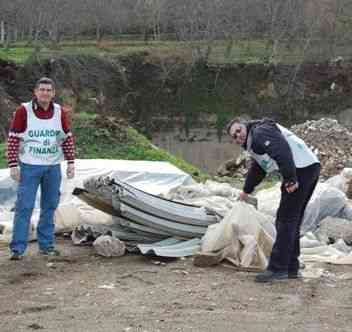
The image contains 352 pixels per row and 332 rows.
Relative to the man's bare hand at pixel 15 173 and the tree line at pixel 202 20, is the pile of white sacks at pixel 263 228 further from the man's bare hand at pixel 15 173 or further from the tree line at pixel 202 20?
the tree line at pixel 202 20

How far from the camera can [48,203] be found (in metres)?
6.64

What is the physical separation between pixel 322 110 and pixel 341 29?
308 inches

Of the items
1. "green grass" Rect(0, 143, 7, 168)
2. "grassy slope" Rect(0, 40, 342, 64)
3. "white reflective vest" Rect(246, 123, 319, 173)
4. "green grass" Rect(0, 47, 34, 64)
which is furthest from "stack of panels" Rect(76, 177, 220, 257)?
"grassy slope" Rect(0, 40, 342, 64)

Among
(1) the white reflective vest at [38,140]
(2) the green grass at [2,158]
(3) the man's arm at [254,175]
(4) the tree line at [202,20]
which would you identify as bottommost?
(2) the green grass at [2,158]

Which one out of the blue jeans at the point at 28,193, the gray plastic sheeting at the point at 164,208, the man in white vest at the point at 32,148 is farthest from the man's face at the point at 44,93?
the gray plastic sheeting at the point at 164,208

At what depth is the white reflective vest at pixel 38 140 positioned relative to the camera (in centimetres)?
641

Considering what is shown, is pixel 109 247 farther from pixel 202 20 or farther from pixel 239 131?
pixel 202 20

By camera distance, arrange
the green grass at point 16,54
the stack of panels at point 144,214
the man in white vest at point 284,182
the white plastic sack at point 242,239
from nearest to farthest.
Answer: the man in white vest at point 284,182 → the white plastic sack at point 242,239 → the stack of panels at point 144,214 → the green grass at point 16,54

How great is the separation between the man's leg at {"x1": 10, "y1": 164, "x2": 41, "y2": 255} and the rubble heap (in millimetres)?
9640

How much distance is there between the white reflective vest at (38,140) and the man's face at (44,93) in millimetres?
124

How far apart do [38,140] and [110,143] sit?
8.44m

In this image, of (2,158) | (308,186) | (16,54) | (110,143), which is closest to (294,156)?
A: (308,186)

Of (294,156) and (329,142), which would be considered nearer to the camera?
(294,156)

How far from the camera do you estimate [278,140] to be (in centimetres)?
563
